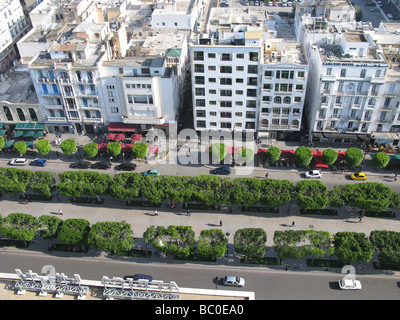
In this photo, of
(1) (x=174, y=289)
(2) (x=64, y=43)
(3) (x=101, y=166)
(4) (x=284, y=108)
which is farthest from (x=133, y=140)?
(1) (x=174, y=289)

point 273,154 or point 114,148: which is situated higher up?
point 273,154

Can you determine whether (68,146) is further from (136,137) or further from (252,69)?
(252,69)

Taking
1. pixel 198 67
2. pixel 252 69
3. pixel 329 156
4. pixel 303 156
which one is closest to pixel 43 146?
pixel 198 67

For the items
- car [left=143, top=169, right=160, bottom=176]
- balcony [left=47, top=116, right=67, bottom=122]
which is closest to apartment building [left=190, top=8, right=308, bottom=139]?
car [left=143, top=169, right=160, bottom=176]

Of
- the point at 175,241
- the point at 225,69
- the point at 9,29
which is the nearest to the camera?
the point at 175,241

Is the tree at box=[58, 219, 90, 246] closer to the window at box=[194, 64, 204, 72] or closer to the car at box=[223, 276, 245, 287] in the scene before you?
the car at box=[223, 276, 245, 287]

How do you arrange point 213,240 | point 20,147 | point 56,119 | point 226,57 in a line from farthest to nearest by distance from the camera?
point 56,119
point 20,147
point 226,57
point 213,240

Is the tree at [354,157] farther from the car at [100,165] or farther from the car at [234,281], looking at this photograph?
the car at [100,165]

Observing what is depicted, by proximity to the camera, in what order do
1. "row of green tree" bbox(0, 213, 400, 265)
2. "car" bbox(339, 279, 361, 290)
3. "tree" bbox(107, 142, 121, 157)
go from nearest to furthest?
"car" bbox(339, 279, 361, 290), "row of green tree" bbox(0, 213, 400, 265), "tree" bbox(107, 142, 121, 157)
